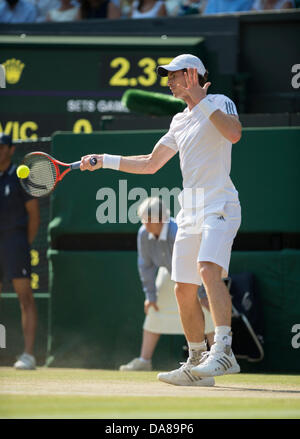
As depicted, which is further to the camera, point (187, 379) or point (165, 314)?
point (165, 314)

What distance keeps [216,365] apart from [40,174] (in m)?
1.71

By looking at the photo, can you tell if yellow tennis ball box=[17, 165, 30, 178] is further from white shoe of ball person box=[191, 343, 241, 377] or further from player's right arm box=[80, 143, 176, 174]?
white shoe of ball person box=[191, 343, 241, 377]

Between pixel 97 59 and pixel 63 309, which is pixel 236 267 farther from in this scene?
pixel 97 59

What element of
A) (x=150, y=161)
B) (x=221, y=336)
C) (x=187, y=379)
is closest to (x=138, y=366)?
(x=187, y=379)

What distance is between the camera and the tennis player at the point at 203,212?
204 inches

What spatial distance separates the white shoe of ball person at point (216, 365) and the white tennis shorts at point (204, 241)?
43 centimetres

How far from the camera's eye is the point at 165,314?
7.93m

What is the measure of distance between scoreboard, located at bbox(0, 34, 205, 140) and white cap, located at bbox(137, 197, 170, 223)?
169cm

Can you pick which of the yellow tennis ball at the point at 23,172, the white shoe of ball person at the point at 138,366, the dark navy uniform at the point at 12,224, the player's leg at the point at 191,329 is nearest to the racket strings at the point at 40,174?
the yellow tennis ball at the point at 23,172

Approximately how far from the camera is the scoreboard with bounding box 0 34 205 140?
9.27 m

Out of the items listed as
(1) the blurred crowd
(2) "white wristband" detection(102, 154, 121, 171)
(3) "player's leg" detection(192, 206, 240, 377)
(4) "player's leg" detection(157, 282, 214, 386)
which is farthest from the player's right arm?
(1) the blurred crowd

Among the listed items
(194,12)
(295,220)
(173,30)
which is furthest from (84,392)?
(194,12)

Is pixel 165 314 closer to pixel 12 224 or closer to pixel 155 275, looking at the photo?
pixel 155 275

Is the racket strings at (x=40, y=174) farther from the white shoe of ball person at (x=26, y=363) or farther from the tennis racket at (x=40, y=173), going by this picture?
the white shoe of ball person at (x=26, y=363)
